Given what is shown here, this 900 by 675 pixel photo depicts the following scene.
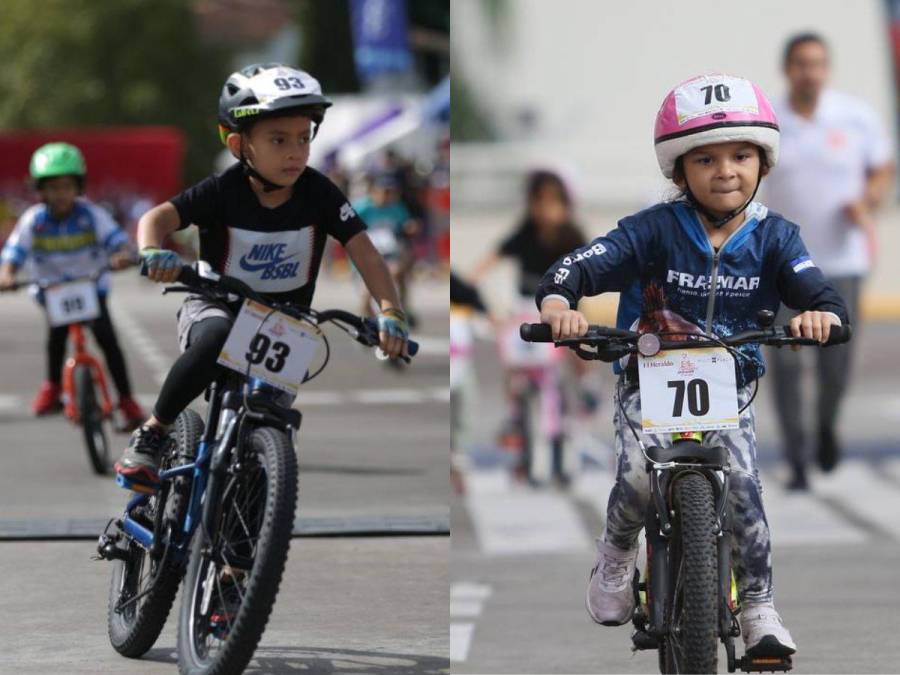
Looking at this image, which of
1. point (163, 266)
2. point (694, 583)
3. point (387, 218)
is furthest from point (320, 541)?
point (387, 218)

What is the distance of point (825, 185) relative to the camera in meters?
13.5

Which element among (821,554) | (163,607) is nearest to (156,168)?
(821,554)

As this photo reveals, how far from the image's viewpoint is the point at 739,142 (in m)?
6.11

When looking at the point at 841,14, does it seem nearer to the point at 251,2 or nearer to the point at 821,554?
the point at 821,554

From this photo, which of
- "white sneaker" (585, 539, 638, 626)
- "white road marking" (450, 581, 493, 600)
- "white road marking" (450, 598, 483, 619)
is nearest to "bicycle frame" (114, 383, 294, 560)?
"white sneaker" (585, 539, 638, 626)

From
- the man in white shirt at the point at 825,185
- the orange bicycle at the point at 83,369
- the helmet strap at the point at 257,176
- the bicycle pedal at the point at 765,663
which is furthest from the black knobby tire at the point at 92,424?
the bicycle pedal at the point at 765,663

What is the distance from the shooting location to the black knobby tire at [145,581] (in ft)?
22.2

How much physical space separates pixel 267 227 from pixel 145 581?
112 centimetres

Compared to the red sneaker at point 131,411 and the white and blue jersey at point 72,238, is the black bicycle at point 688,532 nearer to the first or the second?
the white and blue jersey at point 72,238

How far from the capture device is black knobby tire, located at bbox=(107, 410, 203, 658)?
6.77m

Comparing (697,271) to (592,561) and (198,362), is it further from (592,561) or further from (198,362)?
(592,561)

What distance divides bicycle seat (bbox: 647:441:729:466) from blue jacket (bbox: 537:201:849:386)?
270 millimetres

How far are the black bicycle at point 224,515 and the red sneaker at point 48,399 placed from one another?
22.1 ft

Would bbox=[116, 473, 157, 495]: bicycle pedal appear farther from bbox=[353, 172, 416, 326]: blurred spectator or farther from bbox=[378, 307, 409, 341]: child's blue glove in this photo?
bbox=[353, 172, 416, 326]: blurred spectator
